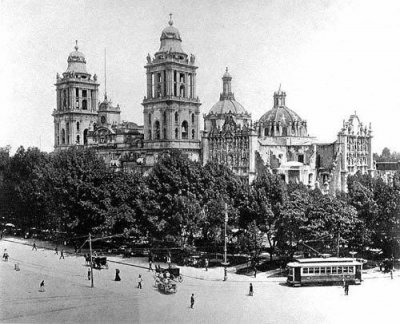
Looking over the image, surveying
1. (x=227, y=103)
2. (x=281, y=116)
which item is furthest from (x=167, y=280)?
(x=227, y=103)

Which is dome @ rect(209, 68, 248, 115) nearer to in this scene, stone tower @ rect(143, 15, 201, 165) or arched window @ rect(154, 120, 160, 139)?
stone tower @ rect(143, 15, 201, 165)

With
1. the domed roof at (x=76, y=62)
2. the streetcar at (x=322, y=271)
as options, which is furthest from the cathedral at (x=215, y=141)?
the streetcar at (x=322, y=271)

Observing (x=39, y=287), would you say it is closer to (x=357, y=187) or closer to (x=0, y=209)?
(x=357, y=187)

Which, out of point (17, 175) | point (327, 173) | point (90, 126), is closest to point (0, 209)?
point (17, 175)

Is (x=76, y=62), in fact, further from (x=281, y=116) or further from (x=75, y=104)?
(x=281, y=116)

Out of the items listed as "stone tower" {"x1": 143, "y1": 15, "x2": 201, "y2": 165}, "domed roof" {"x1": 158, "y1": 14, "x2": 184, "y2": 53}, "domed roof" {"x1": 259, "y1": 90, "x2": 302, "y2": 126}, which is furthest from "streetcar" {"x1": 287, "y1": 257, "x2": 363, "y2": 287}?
"domed roof" {"x1": 259, "y1": 90, "x2": 302, "y2": 126}

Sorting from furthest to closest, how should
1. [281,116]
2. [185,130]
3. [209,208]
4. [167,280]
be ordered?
[281,116], [185,130], [209,208], [167,280]

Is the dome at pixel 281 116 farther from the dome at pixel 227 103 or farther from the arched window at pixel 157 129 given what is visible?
the arched window at pixel 157 129

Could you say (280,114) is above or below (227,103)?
below
